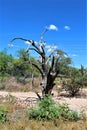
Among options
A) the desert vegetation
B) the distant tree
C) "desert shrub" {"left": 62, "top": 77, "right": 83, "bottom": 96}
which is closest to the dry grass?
the desert vegetation

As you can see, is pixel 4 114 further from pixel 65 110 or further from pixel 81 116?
pixel 81 116

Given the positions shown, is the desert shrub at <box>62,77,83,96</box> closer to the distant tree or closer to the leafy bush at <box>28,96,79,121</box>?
the leafy bush at <box>28,96,79,121</box>

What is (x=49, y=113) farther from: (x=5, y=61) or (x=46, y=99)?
(x=5, y=61)

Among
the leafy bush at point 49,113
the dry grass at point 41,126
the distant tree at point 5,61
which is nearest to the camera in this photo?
the dry grass at point 41,126

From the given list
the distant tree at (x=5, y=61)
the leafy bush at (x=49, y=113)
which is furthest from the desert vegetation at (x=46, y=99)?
the distant tree at (x=5, y=61)

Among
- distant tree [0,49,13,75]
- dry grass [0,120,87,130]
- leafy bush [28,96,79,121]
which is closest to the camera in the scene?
dry grass [0,120,87,130]

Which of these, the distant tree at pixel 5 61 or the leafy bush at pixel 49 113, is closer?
the leafy bush at pixel 49 113

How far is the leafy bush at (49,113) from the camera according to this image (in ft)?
35.0

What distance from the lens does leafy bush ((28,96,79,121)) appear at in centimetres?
1068

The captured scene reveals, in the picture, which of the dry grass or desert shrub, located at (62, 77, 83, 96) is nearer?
the dry grass

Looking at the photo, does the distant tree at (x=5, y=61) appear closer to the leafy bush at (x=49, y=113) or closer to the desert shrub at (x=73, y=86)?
the desert shrub at (x=73, y=86)

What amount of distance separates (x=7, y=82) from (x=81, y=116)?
17.2 meters

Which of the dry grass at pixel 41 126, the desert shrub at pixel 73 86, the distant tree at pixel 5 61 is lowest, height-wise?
the dry grass at pixel 41 126

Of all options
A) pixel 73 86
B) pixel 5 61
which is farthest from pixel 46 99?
pixel 5 61
